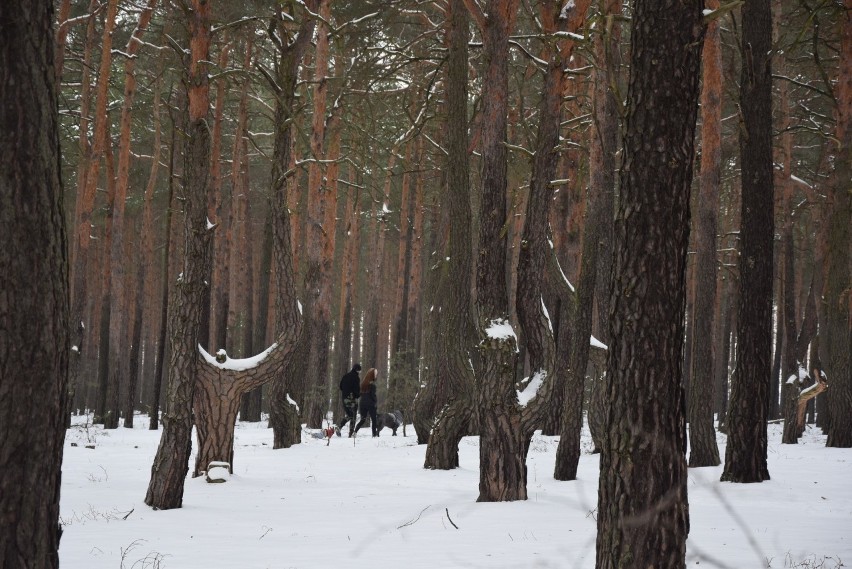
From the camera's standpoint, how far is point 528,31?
58.5 feet

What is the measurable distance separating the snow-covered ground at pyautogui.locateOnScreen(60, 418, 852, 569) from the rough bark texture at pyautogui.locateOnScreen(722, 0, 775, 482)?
48cm

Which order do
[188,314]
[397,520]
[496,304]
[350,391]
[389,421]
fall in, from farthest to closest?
[389,421] → [350,391] → [496,304] → [188,314] → [397,520]

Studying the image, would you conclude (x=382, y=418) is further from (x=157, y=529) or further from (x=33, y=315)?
(x=33, y=315)

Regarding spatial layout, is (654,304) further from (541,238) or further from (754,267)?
(754,267)

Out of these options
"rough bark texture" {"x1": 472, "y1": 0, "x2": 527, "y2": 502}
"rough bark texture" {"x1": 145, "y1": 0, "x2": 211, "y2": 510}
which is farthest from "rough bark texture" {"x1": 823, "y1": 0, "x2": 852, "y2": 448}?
"rough bark texture" {"x1": 145, "y1": 0, "x2": 211, "y2": 510}

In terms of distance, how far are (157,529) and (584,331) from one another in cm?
529

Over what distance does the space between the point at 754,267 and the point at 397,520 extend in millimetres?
4955

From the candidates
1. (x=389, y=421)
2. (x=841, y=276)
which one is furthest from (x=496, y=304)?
(x=389, y=421)

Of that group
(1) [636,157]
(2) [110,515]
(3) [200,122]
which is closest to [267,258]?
(3) [200,122]

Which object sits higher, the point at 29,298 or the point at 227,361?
the point at 29,298

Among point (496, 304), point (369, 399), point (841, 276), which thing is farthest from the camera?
point (369, 399)

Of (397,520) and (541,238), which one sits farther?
(541,238)

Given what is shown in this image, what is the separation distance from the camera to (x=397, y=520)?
6672 mm

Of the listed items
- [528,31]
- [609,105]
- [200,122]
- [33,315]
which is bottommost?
[33,315]
